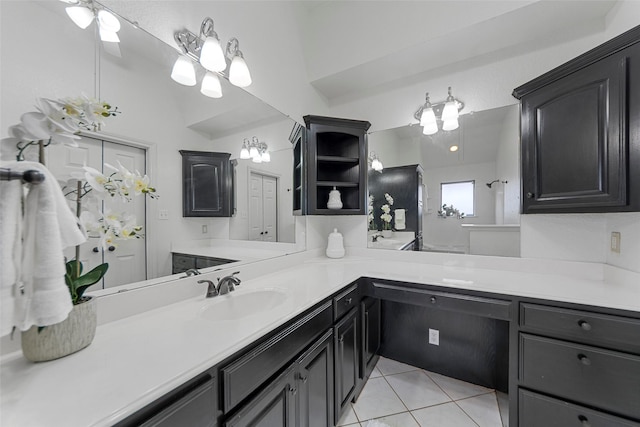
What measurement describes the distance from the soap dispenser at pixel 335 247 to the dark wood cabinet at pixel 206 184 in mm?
1073

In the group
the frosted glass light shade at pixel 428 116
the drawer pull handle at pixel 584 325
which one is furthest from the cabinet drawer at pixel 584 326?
the frosted glass light shade at pixel 428 116

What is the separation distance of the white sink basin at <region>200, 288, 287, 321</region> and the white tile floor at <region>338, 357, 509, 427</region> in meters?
0.94

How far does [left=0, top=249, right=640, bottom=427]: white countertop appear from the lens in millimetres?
533

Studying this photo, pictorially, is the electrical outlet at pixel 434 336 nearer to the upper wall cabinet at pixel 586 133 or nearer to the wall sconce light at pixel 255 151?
the upper wall cabinet at pixel 586 133

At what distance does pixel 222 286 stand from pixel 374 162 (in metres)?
1.74

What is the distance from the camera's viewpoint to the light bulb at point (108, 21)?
3.19 ft

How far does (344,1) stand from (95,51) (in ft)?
6.50

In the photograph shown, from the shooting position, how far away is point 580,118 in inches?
52.6

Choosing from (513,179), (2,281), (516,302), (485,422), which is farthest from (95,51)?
(485,422)

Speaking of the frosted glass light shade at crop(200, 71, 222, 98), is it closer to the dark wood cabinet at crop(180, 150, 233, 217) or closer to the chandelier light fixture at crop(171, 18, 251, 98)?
the chandelier light fixture at crop(171, 18, 251, 98)

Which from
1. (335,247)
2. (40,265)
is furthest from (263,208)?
(40,265)

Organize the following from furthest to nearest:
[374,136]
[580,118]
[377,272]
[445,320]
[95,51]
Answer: [374,136] → [445,320] → [377,272] → [580,118] → [95,51]

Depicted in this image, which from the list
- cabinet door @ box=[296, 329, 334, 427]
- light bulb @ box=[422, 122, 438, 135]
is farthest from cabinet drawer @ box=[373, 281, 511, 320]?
light bulb @ box=[422, 122, 438, 135]

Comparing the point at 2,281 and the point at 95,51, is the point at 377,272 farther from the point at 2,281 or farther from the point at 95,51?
the point at 95,51
